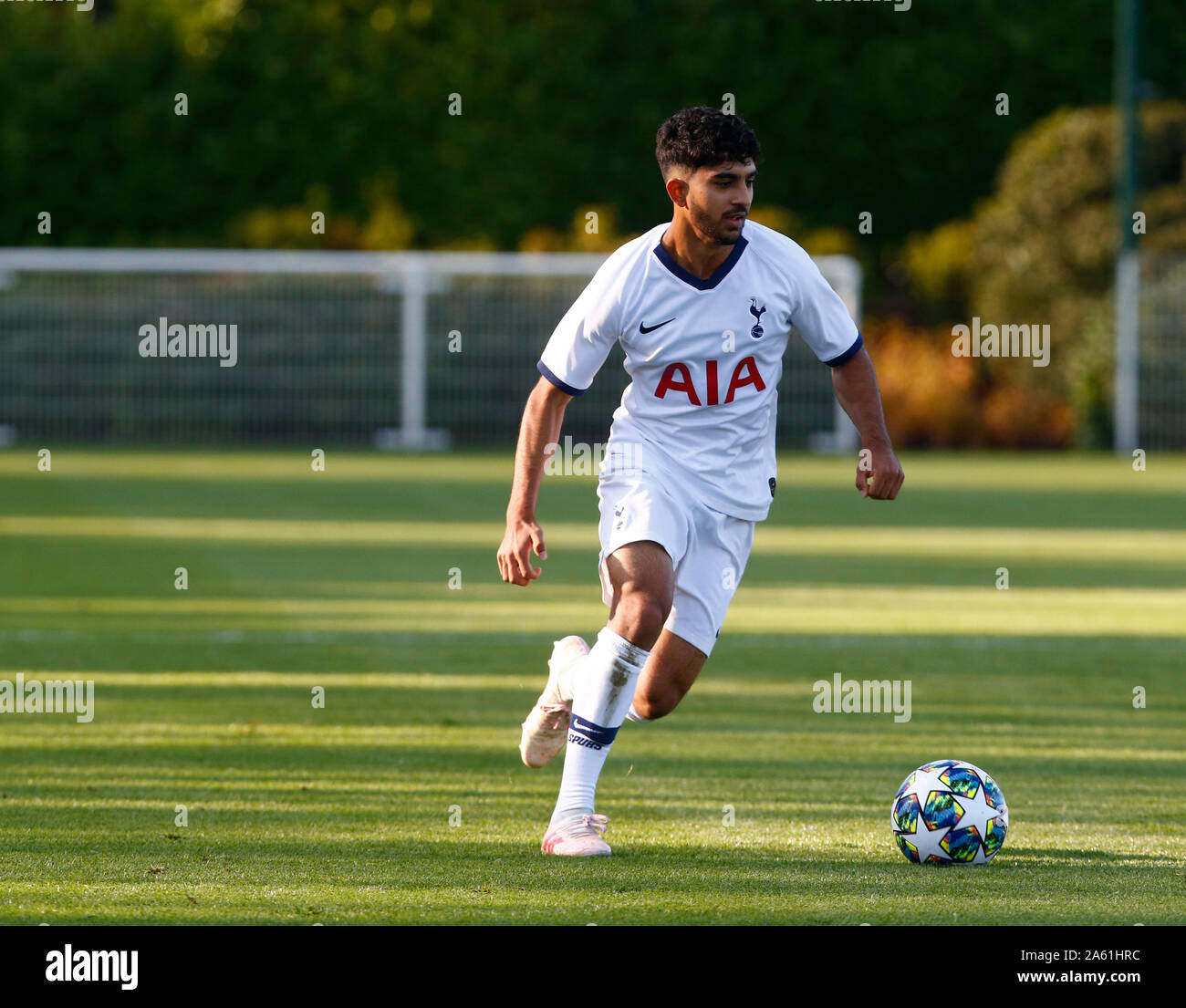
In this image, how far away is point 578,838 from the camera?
6434 millimetres

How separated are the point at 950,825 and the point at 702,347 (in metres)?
1.62

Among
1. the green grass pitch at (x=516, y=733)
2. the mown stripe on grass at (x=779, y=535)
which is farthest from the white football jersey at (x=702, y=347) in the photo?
the mown stripe on grass at (x=779, y=535)

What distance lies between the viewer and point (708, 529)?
6891mm

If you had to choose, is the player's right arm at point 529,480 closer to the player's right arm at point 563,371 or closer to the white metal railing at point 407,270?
the player's right arm at point 563,371

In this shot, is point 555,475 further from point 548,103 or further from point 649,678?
point 649,678

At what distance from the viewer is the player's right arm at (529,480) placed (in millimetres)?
6543

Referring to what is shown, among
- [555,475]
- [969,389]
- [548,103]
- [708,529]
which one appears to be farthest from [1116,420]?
[708,529]

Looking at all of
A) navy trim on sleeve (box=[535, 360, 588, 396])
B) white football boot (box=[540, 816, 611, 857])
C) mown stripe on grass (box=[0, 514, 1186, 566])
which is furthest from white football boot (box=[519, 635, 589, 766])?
mown stripe on grass (box=[0, 514, 1186, 566])

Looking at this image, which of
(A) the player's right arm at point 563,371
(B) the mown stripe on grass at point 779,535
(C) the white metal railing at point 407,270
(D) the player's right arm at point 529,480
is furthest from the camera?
(C) the white metal railing at point 407,270

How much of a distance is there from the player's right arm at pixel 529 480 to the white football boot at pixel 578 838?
731 mm

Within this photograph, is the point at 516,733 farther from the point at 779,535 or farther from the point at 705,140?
the point at 779,535

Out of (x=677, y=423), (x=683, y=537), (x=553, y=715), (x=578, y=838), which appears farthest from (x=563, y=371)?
(x=578, y=838)

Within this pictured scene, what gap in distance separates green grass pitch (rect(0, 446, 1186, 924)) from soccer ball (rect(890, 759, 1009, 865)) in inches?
2.8
